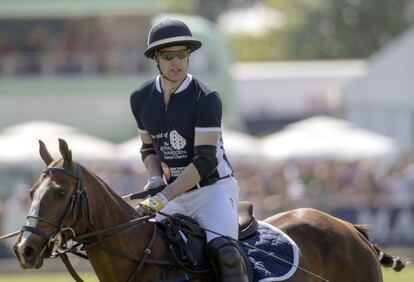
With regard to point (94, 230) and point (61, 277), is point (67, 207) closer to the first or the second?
point (94, 230)

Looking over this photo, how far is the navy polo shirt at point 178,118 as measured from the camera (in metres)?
8.42

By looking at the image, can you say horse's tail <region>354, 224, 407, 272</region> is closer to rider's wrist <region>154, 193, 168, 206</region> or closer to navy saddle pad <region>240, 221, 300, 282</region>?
navy saddle pad <region>240, 221, 300, 282</region>

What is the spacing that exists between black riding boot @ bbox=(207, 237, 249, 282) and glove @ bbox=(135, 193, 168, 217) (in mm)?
472

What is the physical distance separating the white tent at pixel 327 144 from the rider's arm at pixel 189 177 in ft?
63.5

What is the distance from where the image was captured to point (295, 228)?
9664 millimetres

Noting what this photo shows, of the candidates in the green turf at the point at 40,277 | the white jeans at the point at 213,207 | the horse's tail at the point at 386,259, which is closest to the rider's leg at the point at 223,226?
the white jeans at the point at 213,207

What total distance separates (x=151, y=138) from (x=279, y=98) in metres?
35.9

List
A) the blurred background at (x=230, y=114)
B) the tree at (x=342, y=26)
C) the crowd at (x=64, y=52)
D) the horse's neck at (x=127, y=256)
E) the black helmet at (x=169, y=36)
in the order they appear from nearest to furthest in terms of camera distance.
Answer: the horse's neck at (x=127, y=256), the black helmet at (x=169, y=36), the blurred background at (x=230, y=114), the crowd at (x=64, y=52), the tree at (x=342, y=26)

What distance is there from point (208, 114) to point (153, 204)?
71 cm

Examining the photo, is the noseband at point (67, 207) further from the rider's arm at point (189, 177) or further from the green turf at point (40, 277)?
the green turf at point (40, 277)

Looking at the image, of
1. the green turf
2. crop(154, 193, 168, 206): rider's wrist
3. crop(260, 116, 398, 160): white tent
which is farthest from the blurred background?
crop(154, 193, 168, 206): rider's wrist

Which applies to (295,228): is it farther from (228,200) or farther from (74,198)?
A: (74,198)

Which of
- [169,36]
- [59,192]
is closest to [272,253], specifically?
[169,36]

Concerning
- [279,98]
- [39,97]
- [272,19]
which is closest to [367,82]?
[279,98]
